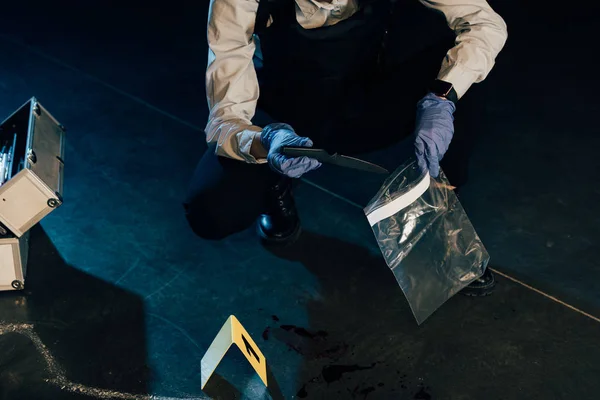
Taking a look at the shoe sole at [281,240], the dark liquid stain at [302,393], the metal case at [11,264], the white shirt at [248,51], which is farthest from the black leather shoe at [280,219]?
the metal case at [11,264]

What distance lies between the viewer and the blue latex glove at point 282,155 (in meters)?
1.21

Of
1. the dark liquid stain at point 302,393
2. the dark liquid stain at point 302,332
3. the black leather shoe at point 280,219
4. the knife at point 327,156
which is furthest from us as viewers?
the black leather shoe at point 280,219

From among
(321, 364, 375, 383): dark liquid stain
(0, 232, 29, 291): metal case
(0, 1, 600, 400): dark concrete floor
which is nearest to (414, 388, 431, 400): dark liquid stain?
(0, 1, 600, 400): dark concrete floor

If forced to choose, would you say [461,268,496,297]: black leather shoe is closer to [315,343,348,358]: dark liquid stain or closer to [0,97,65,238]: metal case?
[315,343,348,358]: dark liquid stain

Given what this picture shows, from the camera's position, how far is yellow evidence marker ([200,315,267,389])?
3.87 ft

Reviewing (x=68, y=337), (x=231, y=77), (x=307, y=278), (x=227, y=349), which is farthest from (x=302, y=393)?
(x=231, y=77)

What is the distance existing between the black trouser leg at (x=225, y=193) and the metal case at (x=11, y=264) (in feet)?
1.28

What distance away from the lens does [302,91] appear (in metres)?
1.42

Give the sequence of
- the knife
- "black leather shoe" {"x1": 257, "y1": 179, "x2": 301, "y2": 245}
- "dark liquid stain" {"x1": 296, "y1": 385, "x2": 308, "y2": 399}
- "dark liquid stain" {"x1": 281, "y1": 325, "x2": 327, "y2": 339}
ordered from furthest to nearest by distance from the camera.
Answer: "black leather shoe" {"x1": 257, "y1": 179, "x2": 301, "y2": 245} → "dark liquid stain" {"x1": 281, "y1": 325, "x2": 327, "y2": 339} → "dark liquid stain" {"x1": 296, "y1": 385, "x2": 308, "y2": 399} → the knife

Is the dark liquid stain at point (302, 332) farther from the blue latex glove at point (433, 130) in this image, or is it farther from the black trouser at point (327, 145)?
the blue latex glove at point (433, 130)

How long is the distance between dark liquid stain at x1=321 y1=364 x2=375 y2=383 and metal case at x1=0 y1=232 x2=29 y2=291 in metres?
0.72

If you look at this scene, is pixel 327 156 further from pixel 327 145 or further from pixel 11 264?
pixel 11 264

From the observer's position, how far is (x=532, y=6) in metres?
2.28

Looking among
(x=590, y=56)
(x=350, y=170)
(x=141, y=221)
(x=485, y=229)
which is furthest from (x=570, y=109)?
(x=141, y=221)
